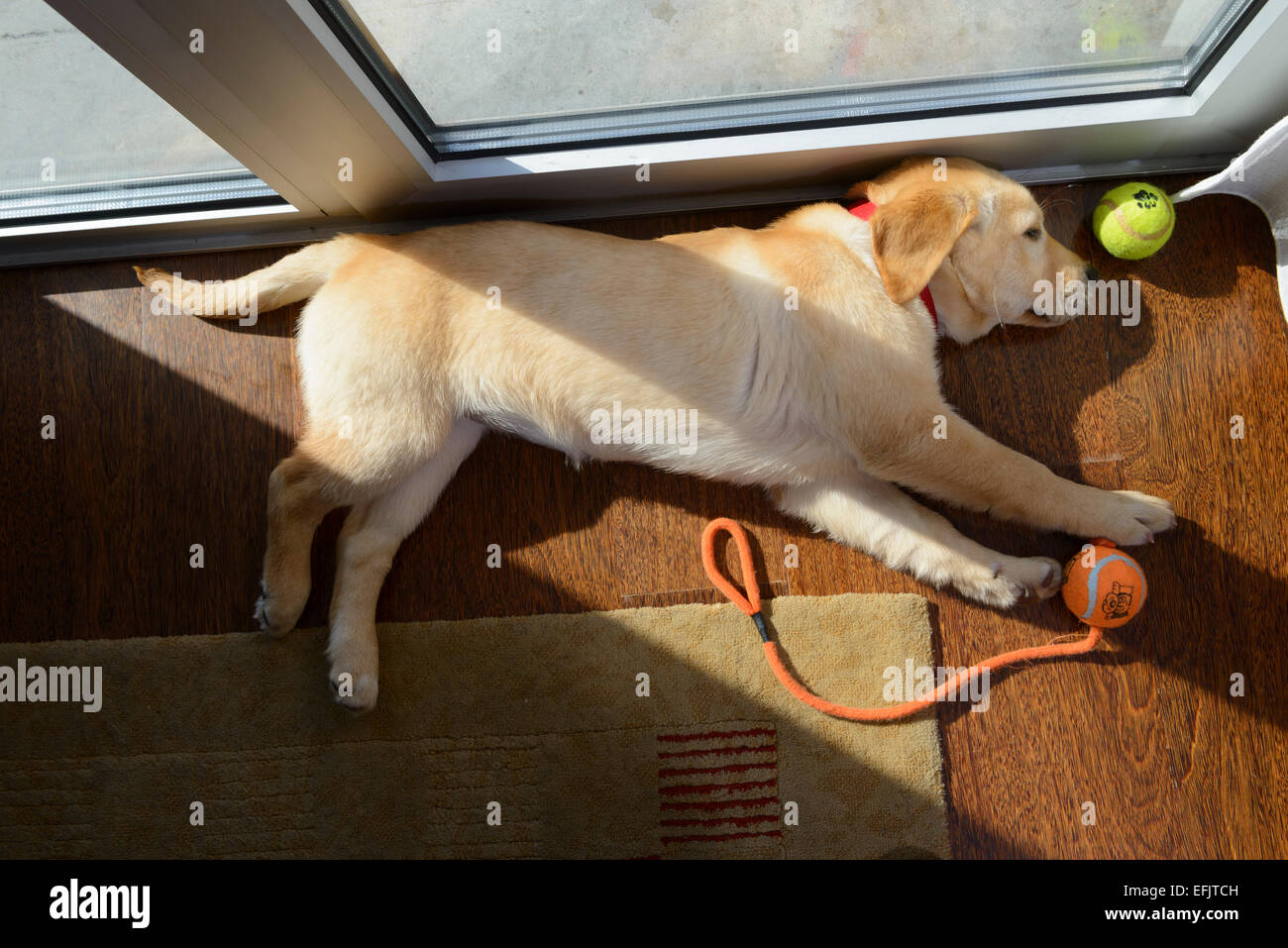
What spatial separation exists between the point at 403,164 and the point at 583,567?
1082 mm

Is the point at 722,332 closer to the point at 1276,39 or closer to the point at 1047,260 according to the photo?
the point at 1047,260

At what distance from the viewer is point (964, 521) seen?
83.4 inches

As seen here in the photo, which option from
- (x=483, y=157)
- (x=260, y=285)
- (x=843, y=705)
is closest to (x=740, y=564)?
(x=843, y=705)

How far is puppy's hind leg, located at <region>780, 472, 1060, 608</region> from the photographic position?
6.61ft

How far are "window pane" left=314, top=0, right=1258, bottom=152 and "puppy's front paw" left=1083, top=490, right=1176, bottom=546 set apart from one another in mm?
985

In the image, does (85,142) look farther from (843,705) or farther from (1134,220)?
(1134,220)

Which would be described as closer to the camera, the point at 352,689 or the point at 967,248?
the point at 967,248

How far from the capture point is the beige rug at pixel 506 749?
201cm

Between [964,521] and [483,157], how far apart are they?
1533 millimetres

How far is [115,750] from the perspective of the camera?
2.07 meters

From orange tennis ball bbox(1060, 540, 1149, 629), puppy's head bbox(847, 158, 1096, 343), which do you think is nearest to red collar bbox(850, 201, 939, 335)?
puppy's head bbox(847, 158, 1096, 343)

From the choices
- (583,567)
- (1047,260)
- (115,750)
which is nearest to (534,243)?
(583,567)

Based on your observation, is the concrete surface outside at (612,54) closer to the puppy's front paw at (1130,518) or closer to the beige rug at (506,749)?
the puppy's front paw at (1130,518)

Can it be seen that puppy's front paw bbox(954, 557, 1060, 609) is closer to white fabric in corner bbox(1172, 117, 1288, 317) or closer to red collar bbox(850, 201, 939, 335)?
red collar bbox(850, 201, 939, 335)
